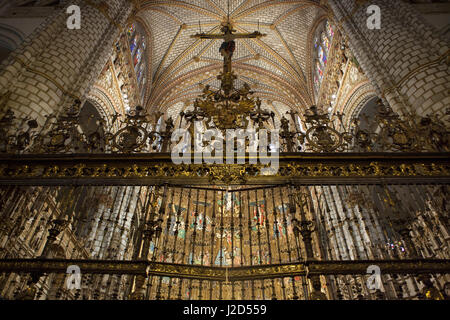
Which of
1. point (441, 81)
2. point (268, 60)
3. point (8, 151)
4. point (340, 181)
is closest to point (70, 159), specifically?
point (8, 151)

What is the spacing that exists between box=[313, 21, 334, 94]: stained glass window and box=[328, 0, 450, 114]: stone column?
4524mm

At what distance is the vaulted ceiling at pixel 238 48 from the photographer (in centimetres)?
1573

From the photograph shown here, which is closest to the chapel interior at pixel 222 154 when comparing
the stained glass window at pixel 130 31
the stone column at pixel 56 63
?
the stone column at pixel 56 63

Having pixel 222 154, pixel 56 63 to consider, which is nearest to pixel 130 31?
pixel 56 63

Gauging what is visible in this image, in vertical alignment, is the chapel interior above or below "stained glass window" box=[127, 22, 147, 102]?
below

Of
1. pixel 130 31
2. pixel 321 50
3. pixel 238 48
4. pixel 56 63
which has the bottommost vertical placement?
pixel 56 63

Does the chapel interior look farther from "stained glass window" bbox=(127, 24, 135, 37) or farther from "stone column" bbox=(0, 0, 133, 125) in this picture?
"stained glass window" bbox=(127, 24, 135, 37)

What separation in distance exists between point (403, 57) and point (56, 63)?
9321 mm

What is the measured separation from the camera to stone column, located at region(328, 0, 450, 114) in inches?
256

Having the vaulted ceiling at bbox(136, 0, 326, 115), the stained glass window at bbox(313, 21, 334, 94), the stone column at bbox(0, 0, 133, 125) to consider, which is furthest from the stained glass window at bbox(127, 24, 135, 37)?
the stained glass window at bbox(313, 21, 334, 94)

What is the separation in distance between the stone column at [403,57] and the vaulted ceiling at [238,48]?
21.4 feet

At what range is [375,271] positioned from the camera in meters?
3.13

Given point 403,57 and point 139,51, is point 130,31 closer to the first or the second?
A: point 139,51

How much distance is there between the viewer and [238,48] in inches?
716
